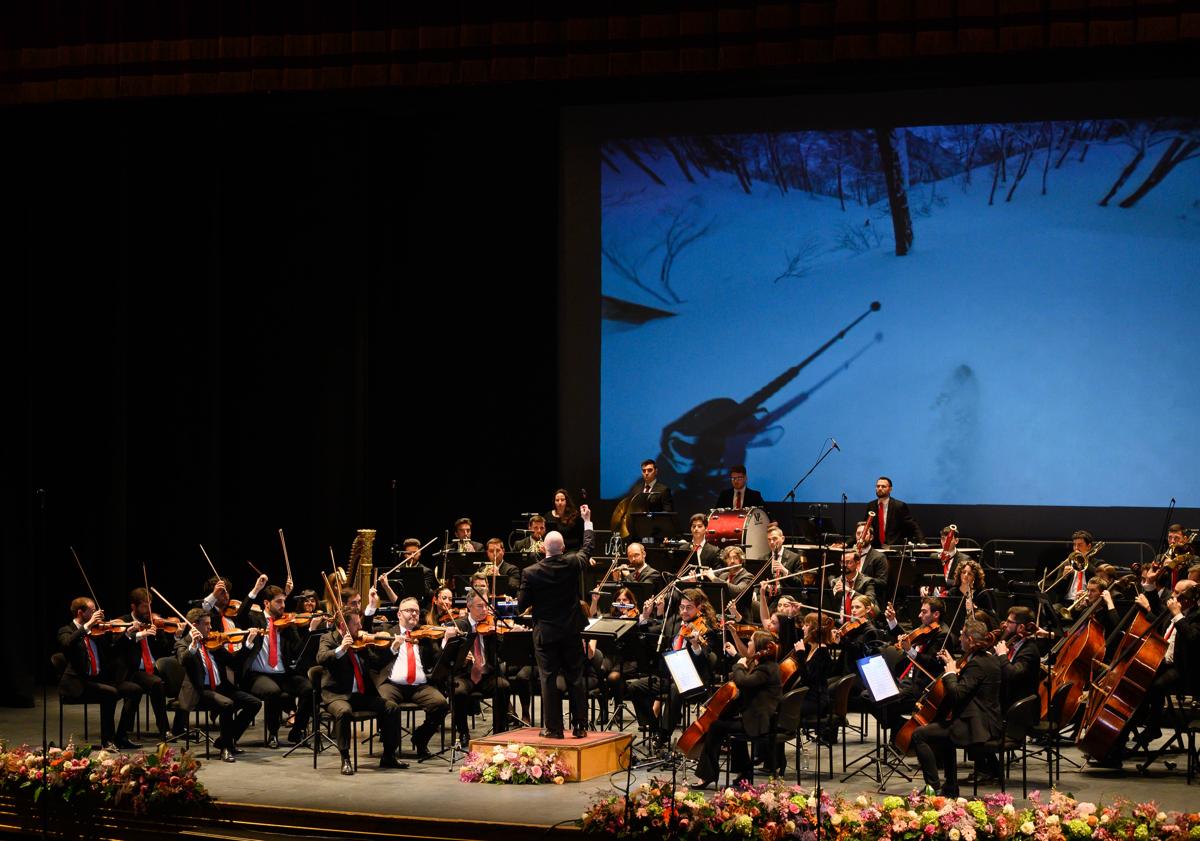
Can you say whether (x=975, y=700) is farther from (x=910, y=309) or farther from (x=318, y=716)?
(x=910, y=309)

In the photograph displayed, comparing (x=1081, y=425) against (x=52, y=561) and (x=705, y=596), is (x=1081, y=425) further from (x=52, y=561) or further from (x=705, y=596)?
(x=52, y=561)

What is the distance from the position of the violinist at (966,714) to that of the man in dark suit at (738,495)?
5041 millimetres

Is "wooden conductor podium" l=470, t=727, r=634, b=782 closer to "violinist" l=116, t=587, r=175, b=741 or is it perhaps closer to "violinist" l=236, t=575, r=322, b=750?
"violinist" l=236, t=575, r=322, b=750

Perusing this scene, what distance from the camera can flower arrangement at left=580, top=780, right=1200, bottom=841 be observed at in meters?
8.09

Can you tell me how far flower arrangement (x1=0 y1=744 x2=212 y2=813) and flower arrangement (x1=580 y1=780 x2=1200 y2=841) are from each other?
2.71 meters

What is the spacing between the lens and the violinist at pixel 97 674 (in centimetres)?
1184

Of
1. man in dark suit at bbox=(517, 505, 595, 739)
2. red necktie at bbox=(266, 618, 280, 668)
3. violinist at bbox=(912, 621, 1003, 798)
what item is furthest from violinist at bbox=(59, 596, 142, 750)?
violinist at bbox=(912, 621, 1003, 798)

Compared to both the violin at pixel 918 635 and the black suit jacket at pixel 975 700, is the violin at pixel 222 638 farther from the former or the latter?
the black suit jacket at pixel 975 700

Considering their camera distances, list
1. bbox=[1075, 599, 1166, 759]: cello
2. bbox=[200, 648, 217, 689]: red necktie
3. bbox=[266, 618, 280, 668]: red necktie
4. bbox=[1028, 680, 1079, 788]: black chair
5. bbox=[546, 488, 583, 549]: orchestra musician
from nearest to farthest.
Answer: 1. bbox=[1075, 599, 1166, 759]: cello
2. bbox=[1028, 680, 1079, 788]: black chair
3. bbox=[200, 648, 217, 689]: red necktie
4. bbox=[266, 618, 280, 668]: red necktie
5. bbox=[546, 488, 583, 549]: orchestra musician

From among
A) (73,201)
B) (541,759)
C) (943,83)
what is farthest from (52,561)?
(943,83)

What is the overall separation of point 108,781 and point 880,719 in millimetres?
5312

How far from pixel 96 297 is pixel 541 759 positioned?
24.7ft

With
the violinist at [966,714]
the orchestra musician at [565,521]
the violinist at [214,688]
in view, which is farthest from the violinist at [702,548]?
the violinist at [214,688]

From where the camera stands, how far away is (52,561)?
1510cm
